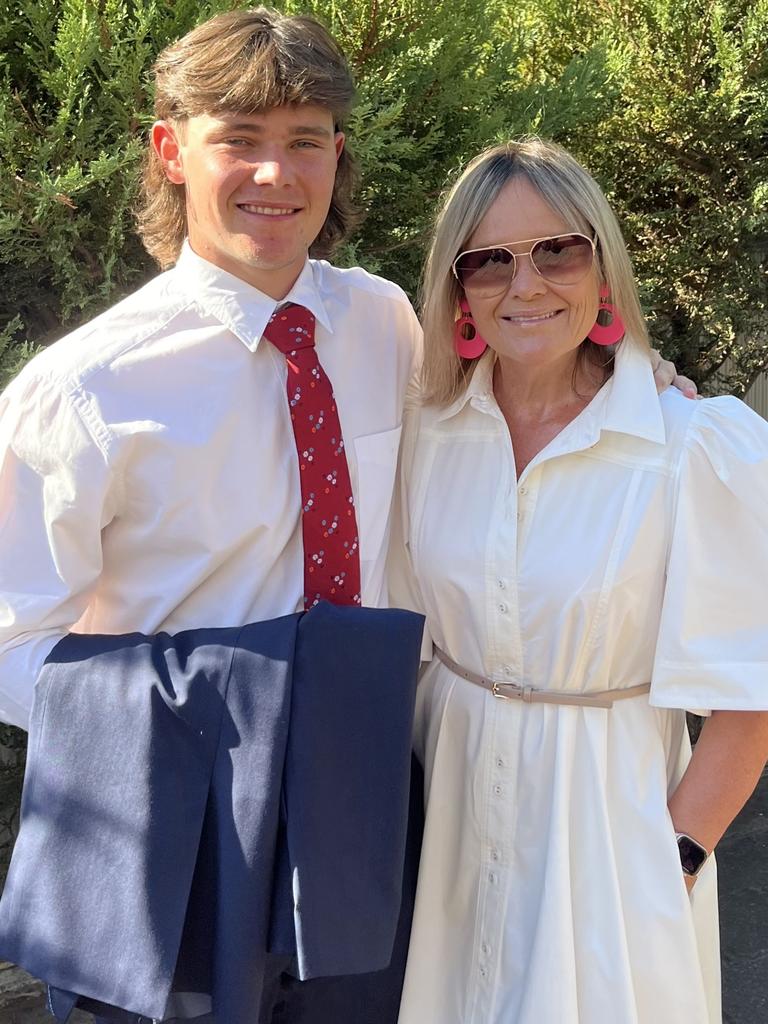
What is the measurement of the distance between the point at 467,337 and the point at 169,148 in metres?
0.75

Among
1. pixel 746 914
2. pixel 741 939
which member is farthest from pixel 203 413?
pixel 746 914

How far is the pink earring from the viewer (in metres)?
2.14

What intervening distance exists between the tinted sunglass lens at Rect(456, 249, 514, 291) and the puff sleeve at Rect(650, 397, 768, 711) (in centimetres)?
48

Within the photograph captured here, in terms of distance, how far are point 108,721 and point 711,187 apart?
133 inches

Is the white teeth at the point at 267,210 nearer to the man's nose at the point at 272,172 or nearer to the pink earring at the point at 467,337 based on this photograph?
the man's nose at the point at 272,172

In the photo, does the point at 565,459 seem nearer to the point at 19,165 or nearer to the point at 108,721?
the point at 108,721

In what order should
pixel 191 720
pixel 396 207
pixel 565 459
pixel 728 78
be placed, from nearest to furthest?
pixel 191 720 < pixel 565 459 < pixel 396 207 < pixel 728 78

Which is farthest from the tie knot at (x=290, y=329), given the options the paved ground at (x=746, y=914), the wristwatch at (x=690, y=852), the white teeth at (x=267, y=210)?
the paved ground at (x=746, y=914)

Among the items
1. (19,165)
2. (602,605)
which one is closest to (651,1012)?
(602,605)

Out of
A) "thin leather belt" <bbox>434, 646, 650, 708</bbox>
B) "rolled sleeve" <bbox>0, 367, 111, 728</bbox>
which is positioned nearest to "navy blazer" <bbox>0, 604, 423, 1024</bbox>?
"rolled sleeve" <bbox>0, 367, 111, 728</bbox>

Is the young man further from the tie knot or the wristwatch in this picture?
the wristwatch

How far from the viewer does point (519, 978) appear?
1867 millimetres

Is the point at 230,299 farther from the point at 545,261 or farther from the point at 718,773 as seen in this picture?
the point at 718,773

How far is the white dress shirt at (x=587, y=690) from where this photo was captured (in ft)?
5.98
